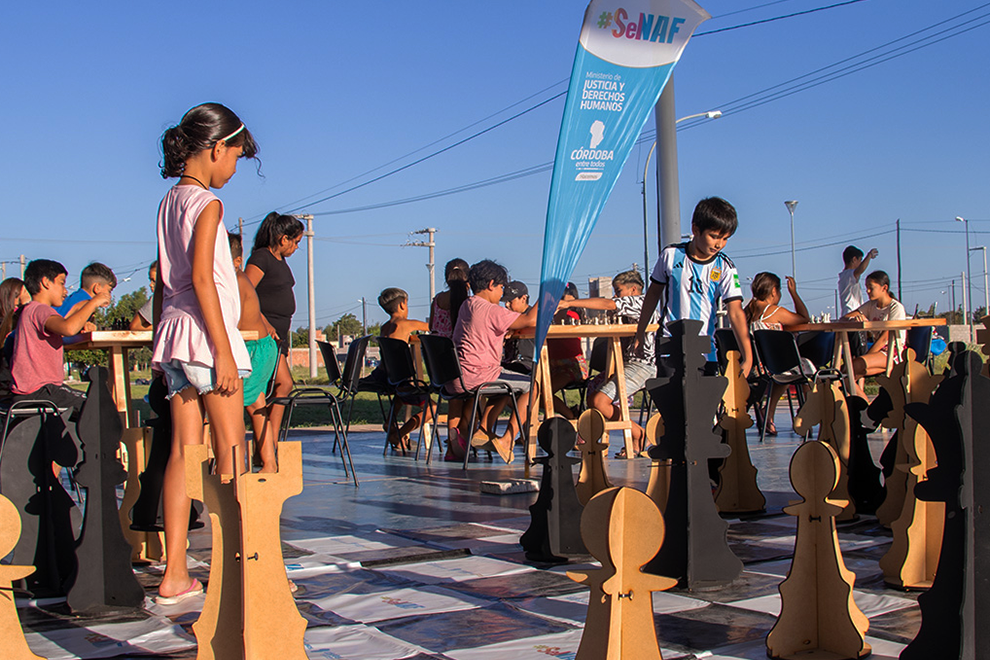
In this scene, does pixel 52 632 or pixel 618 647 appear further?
pixel 52 632

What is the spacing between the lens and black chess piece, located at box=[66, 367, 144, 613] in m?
2.75

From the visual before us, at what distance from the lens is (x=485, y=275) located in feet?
22.1

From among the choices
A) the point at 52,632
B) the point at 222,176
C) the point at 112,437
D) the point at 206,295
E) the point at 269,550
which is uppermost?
the point at 222,176

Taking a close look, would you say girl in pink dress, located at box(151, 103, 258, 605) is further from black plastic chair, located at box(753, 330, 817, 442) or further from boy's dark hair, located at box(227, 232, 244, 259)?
black plastic chair, located at box(753, 330, 817, 442)

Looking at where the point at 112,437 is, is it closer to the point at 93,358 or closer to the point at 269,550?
the point at 269,550

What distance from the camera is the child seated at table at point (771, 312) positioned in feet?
26.3

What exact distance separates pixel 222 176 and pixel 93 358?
4087cm

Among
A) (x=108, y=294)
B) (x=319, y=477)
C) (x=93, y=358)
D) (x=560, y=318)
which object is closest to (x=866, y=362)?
(x=560, y=318)

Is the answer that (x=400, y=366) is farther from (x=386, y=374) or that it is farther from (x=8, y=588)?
(x=8, y=588)

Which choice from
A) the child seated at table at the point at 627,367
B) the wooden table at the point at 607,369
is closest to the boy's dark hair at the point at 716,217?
the child seated at table at the point at 627,367

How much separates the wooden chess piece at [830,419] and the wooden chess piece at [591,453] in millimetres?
761

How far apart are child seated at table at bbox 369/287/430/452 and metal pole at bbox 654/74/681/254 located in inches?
98.0

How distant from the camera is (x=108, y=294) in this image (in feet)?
19.6

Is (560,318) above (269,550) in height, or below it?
above
